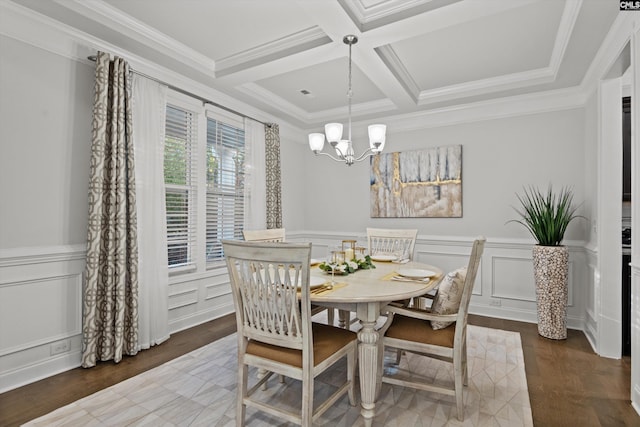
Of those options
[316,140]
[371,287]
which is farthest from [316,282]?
[316,140]

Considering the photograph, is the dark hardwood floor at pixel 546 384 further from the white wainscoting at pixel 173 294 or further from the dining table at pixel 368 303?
the dining table at pixel 368 303

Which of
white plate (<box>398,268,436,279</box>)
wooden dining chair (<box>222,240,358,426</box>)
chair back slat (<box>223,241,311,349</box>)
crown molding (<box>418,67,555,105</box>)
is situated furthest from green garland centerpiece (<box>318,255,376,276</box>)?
crown molding (<box>418,67,555,105</box>)

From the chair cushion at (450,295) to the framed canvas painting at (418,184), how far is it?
2.41 m

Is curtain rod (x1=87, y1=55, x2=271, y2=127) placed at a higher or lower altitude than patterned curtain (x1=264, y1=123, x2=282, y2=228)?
higher

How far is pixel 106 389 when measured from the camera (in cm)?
231

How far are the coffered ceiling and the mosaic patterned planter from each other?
1.77 meters

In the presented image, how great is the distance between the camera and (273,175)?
453 cm

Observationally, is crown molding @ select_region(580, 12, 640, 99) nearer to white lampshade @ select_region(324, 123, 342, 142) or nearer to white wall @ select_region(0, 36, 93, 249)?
white lampshade @ select_region(324, 123, 342, 142)

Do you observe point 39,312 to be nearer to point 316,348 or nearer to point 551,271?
point 316,348

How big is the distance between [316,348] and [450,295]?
0.85 metres

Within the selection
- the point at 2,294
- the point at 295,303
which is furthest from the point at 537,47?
the point at 2,294

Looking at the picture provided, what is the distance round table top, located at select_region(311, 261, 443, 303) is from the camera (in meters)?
1.80

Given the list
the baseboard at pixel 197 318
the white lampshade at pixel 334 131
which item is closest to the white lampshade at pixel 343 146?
the white lampshade at pixel 334 131

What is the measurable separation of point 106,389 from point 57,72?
2352 mm
